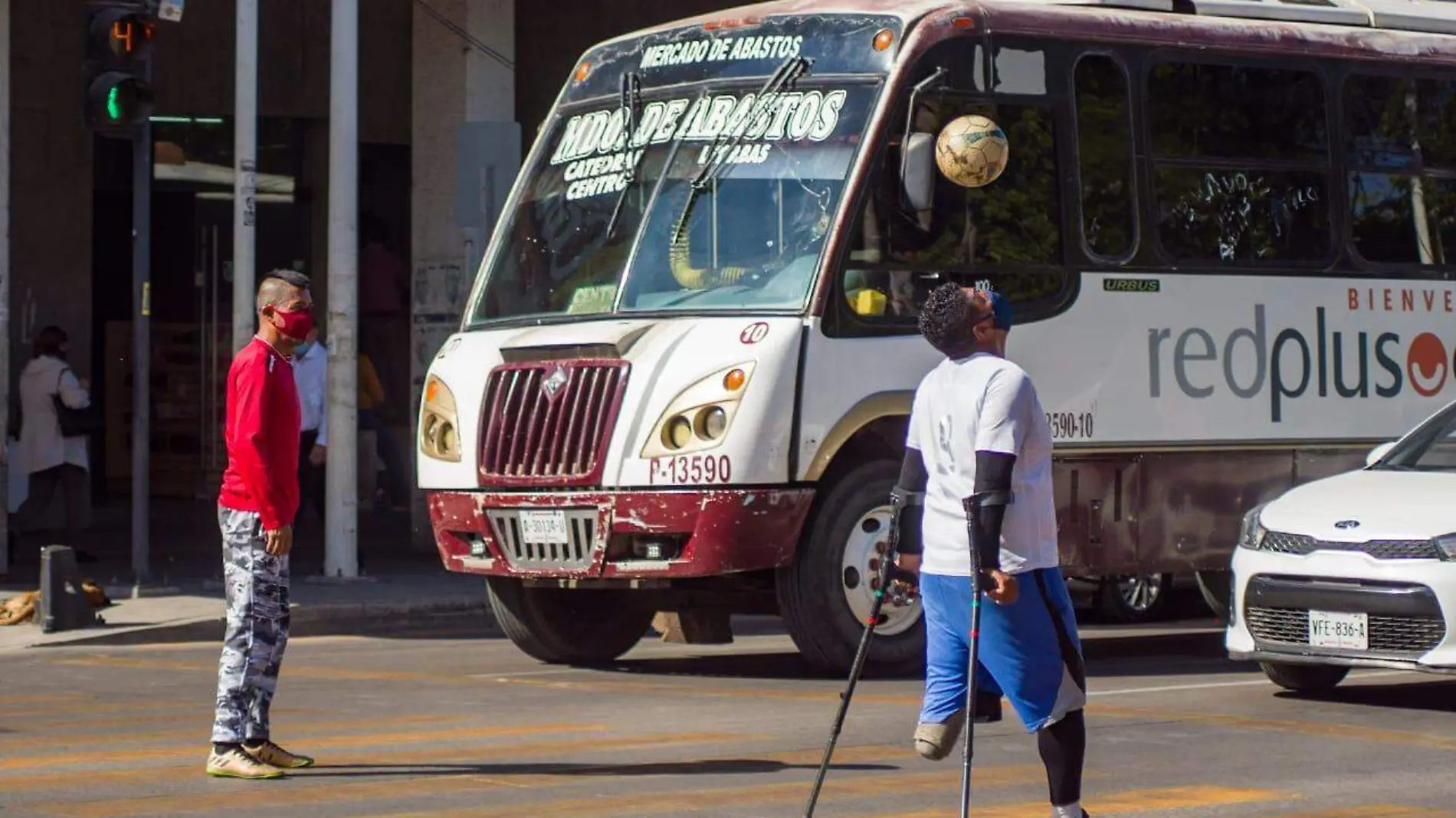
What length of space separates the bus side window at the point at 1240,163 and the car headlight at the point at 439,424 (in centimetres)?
384

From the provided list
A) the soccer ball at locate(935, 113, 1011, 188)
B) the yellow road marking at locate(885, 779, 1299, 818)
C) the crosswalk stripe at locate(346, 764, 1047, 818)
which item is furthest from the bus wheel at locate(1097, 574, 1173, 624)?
the yellow road marking at locate(885, 779, 1299, 818)

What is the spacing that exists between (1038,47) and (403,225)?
13318 millimetres

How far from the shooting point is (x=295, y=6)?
2445cm

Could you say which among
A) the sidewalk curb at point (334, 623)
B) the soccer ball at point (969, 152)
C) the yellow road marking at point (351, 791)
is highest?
the soccer ball at point (969, 152)

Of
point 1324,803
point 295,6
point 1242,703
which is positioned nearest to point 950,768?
point 1324,803

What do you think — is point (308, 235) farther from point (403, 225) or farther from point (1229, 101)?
point (1229, 101)

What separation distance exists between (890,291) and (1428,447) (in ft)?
8.68

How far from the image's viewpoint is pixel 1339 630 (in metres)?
11.4

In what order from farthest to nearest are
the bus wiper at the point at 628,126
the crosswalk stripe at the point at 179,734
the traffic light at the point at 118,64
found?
the traffic light at the point at 118,64, the bus wiper at the point at 628,126, the crosswalk stripe at the point at 179,734

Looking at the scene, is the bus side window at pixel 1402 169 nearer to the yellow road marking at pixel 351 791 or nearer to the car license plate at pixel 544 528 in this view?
the car license plate at pixel 544 528

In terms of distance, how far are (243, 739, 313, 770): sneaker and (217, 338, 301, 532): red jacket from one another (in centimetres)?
78

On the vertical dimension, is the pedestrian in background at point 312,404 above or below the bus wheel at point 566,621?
above

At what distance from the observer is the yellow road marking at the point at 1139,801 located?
28.8 ft

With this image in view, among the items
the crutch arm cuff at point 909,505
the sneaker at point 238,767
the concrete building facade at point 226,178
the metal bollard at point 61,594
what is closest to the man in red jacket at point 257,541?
the sneaker at point 238,767
